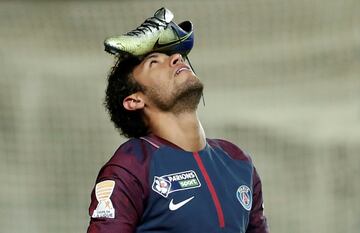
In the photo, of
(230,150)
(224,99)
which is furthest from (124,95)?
(224,99)

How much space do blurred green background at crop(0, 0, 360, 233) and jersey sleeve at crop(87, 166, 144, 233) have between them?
5.31 ft

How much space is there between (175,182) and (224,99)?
1632mm

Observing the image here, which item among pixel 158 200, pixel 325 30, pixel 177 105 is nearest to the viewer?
pixel 158 200

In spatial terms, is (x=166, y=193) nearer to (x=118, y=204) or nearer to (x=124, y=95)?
(x=118, y=204)

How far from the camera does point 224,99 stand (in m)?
3.30

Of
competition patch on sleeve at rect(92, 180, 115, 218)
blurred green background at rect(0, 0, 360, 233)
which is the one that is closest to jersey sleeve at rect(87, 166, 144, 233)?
competition patch on sleeve at rect(92, 180, 115, 218)

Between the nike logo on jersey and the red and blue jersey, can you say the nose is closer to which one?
the red and blue jersey

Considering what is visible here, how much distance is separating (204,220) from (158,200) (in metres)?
0.09

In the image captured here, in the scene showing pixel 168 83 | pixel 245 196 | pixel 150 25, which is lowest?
pixel 245 196

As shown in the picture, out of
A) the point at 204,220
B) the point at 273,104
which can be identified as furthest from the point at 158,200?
the point at 273,104

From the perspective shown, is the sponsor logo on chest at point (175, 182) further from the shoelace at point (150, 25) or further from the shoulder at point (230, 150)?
the shoelace at point (150, 25)

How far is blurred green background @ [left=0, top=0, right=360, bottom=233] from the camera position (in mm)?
3273

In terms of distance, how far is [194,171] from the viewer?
1731 millimetres

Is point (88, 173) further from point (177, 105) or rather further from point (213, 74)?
point (177, 105)
